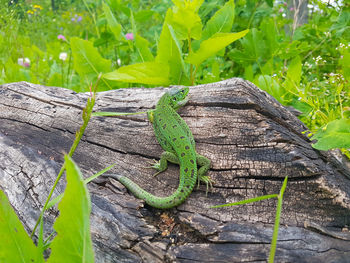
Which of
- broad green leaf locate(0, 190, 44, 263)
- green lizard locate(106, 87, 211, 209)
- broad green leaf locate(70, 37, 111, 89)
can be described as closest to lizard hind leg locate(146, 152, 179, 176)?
green lizard locate(106, 87, 211, 209)

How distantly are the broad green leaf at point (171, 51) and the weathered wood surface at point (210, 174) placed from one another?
0.82 metres

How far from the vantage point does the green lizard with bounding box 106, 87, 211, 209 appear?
244cm

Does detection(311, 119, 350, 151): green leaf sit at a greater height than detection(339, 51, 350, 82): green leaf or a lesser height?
lesser

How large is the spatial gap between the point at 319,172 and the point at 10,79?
4486 mm

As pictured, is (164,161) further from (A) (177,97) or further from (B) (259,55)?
(B) (259,55)

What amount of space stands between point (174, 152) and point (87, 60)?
2252 mm

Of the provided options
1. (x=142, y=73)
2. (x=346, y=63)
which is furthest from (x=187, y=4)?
(x=346, y=63)

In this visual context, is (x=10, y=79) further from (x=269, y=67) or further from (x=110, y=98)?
(x=269, y=67)

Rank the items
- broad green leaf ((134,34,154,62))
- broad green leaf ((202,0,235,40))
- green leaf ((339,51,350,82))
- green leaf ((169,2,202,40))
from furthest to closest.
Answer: broad green leaf ((134,34,154,62)), broad green leaf ((202,0,235,40)), green leaf ((169,2,202,40)), green leaf ((339,51,350,82))

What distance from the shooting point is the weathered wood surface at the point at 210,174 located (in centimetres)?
212

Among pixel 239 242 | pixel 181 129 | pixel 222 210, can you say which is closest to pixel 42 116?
pixel 181 129

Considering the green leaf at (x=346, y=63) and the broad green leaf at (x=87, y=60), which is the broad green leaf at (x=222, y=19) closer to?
the broad green leaf at (x=87, y=60)

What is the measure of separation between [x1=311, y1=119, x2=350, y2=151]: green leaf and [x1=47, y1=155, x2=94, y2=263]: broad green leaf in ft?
5.38

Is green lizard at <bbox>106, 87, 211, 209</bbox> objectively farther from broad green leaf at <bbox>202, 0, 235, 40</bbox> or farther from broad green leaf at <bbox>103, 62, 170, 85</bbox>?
broad green leaf at <bbox>202, 0, 235, 40</bbox>
